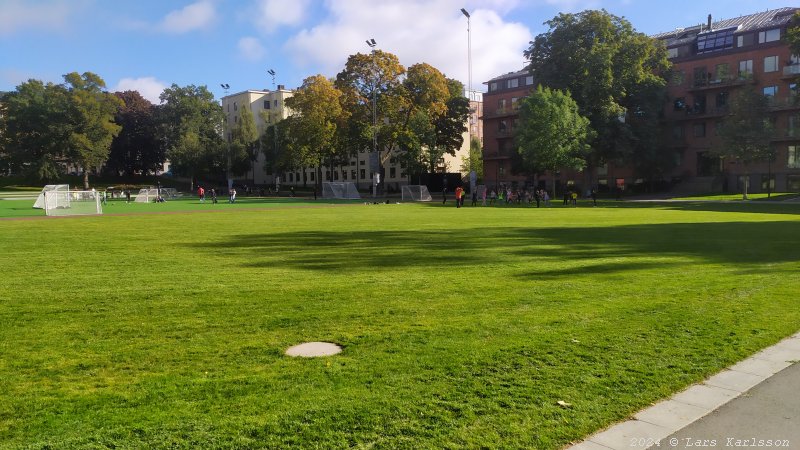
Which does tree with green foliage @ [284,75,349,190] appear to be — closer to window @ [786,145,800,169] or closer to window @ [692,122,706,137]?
window @ [692,122,706,137]

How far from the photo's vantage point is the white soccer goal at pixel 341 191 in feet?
230

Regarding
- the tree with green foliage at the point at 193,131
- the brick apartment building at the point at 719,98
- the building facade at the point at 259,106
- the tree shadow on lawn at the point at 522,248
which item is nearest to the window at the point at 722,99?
the brick apartment building at the point at 719,98

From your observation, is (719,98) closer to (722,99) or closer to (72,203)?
(722,99)

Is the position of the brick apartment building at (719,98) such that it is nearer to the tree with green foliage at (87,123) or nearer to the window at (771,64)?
the window at (771,64)

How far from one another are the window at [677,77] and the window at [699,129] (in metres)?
5.65

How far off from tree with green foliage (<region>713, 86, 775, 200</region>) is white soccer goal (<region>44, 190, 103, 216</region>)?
189ft

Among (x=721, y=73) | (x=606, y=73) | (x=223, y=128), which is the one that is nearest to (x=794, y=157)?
(x=721, y=73)

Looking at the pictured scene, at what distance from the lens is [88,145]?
8969 cm

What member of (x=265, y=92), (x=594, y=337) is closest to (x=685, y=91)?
(x=594, y=337)

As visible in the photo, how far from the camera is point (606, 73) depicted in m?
→ 59.7

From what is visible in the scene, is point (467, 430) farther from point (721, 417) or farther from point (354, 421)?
point (721, 417)

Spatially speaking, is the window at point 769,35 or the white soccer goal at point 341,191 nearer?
the window at point 769,35

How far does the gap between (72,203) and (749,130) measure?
200ft

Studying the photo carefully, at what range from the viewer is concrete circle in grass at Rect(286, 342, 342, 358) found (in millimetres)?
5852
